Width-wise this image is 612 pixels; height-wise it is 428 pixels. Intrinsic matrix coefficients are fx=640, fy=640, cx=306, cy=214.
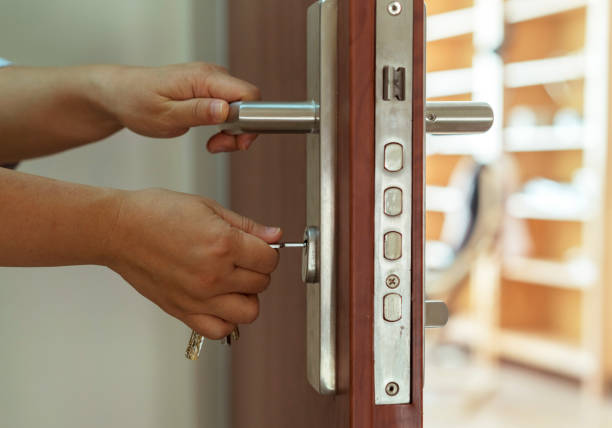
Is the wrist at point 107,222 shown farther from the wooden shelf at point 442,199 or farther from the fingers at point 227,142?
the wooden shelf at point 442,199

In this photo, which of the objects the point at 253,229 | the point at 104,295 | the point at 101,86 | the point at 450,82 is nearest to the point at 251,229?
the point at 253,229

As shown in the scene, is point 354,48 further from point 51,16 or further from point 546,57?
point 546,57

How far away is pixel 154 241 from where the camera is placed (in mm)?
581

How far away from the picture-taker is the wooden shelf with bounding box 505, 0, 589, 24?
10.0 feet

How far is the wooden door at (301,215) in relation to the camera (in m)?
0.43

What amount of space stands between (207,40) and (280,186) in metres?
0.38

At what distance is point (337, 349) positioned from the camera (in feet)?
1.61

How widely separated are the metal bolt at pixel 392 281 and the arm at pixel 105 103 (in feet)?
0.86

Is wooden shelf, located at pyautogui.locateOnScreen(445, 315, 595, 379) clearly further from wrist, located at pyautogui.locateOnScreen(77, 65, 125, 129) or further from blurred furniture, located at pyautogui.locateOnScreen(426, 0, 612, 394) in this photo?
wrist, located at pyautogui.locateOnScreen(77, 65, 125, 129)

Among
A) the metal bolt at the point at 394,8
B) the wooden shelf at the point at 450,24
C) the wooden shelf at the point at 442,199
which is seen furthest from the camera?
the wooden shelf at the point at 442,199

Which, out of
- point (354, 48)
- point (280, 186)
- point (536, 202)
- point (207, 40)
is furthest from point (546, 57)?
point (354, 48)

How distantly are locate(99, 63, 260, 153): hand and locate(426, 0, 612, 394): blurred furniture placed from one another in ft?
7.93

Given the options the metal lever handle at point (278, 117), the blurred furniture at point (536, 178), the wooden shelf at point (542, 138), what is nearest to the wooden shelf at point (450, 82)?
the blurred furniture at point (536, 178)

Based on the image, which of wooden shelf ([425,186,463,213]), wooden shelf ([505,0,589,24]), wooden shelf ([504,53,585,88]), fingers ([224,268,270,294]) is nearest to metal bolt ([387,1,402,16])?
fingers ([224,268,270,294])
